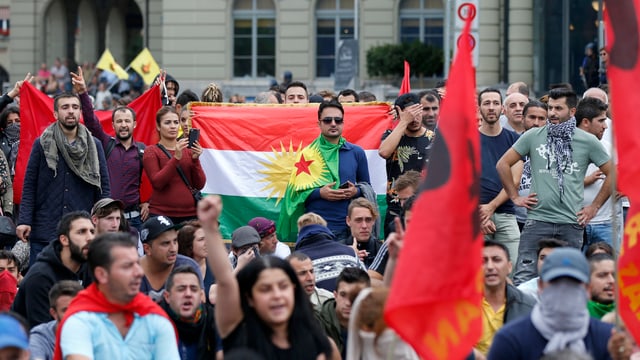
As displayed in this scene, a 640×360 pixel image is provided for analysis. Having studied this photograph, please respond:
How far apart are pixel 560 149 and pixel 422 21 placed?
90.5 feet

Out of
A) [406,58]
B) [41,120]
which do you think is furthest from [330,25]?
[41,120]

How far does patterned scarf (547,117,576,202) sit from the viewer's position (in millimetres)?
11703

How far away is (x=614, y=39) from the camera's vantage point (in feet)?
27.0

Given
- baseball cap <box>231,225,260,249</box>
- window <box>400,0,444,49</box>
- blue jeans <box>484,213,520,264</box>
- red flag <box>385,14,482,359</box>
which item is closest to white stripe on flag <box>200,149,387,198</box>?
blue jeans <box>484,213,520,264</box>

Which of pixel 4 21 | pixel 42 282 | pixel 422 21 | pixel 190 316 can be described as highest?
pixel 4 21

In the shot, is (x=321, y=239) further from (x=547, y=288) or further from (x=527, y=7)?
(x=527, y=7)

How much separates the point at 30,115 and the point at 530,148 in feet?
18.5

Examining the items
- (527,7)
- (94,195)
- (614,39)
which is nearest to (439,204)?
(614,39)

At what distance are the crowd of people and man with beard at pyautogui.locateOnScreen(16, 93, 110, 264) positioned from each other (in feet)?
0.05

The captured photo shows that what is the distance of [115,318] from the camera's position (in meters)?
8.01

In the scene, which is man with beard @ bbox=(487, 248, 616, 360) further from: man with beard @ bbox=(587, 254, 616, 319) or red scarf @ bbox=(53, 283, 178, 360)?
red scarf @ bbox=(53, 283, 178, 360)

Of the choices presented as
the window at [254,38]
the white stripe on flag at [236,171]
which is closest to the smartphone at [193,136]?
the white stripe on flag at [236,171]

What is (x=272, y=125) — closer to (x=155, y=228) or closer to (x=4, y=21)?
(x=155, y=228)

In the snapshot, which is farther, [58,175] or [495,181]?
[58,175]
